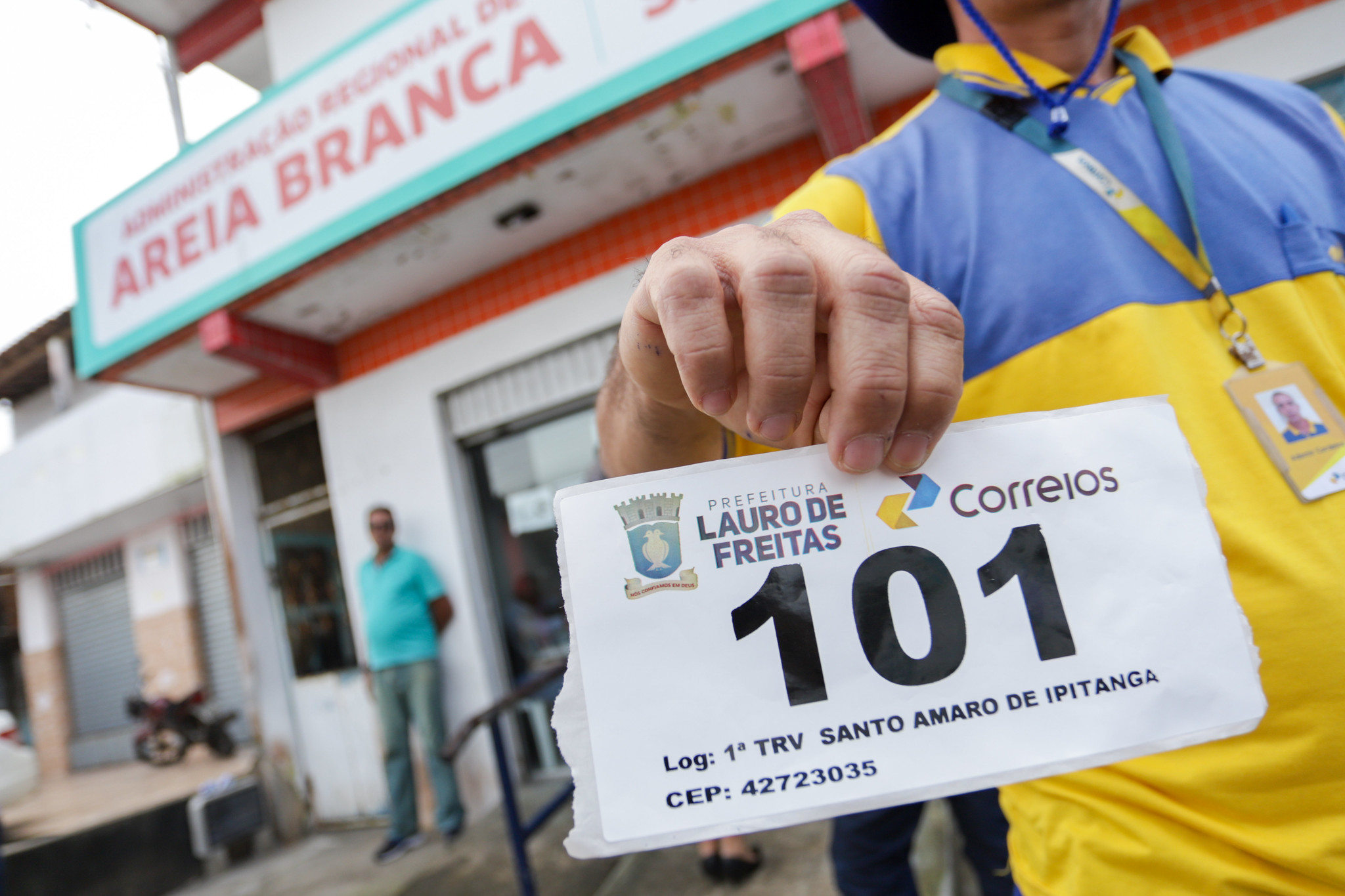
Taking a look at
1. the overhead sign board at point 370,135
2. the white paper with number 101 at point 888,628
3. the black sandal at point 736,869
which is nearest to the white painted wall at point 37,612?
the overhead sign board at point 370,135

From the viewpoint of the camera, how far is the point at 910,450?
22.0 inches

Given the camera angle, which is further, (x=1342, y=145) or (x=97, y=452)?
(x=97, y=452)

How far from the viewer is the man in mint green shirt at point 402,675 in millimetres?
4363

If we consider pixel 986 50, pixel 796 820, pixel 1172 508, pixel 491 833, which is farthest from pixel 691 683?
pixel 491 833

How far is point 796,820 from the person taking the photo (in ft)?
1.81

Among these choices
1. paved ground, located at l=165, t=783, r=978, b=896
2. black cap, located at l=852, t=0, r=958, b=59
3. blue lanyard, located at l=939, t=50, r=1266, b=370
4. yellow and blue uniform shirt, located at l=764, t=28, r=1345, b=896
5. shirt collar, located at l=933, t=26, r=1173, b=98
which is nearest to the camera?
yellow and blue uniform shirt, located at l=764, t=28, r=1345, b=896

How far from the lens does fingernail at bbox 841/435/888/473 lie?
0.54 metres

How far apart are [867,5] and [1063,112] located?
480 millimetres

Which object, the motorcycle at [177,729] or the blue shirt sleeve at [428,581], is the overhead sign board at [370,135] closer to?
the blue shirt sleeve at [428,581]

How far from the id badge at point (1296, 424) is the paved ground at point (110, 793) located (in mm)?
6547

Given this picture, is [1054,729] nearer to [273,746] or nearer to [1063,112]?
[1063,112]

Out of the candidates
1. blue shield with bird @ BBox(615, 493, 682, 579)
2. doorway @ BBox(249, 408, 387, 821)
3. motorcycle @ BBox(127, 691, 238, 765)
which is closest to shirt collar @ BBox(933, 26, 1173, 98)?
blue shield with bird @ BBox(615, 493, 682, 579)

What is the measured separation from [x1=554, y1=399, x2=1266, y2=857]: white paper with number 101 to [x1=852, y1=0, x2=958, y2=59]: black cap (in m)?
0.88

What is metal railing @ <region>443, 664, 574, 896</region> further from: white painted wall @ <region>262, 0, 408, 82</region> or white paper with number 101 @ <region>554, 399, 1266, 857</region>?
white painted wall @ <region>262, 0, 408, 82</region>
